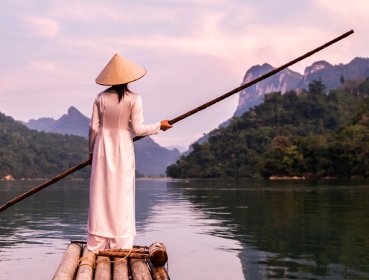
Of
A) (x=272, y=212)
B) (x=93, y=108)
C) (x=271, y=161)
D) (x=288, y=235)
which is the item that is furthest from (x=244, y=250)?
(x=271, y=161)

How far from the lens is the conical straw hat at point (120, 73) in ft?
30.9

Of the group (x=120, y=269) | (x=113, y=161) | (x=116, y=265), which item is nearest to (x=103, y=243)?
(x=116, y=265)

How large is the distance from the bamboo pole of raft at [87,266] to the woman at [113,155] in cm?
34

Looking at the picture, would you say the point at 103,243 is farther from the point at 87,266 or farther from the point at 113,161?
the point at 113,161

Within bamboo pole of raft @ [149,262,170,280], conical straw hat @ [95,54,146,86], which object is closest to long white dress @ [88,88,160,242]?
conical straw hat @ [95,54,146,86]

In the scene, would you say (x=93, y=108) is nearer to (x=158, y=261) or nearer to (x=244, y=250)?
(x=158, y=261)

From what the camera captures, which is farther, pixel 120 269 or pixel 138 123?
pixel 138 123

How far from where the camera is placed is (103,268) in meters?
8.66

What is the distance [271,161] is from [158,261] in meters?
146

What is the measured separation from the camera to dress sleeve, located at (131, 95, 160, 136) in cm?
952

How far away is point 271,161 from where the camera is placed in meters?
153

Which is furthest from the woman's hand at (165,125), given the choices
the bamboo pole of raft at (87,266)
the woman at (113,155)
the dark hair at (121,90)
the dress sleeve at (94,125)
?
the bamboo pole of raft at (87,266)

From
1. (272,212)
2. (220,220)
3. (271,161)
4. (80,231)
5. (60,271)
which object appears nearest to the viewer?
(60,271)

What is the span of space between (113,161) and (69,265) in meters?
1.62
